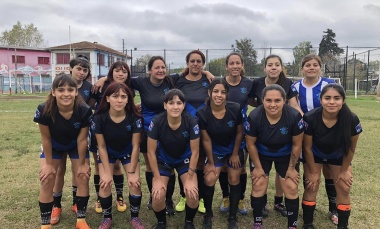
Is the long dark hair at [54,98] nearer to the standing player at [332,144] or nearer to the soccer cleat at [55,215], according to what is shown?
the soccer cleat at [55,215]

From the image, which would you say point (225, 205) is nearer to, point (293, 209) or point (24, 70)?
point (293, 209)

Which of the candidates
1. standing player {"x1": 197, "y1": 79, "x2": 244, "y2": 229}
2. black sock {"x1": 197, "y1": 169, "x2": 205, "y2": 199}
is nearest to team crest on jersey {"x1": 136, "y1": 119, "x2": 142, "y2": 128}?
standing player {"x1": 197, "y1": 79, "x2": 244, "y2": 229}

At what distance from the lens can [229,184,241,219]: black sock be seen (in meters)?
4.16

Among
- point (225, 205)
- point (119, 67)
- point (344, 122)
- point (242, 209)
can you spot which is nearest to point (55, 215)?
point (119, 67)

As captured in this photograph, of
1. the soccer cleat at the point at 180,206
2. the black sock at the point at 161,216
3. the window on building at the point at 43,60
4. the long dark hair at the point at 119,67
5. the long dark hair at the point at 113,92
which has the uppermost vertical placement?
the window on building at the point at 43,60

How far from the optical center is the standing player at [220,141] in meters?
4.14

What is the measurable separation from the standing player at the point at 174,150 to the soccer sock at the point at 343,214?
1638mm

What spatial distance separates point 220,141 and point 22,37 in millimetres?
62676

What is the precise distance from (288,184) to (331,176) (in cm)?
75

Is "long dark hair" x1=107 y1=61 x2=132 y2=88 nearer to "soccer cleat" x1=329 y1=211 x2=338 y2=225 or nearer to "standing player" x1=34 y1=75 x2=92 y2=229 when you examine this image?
"standing player" x1=34 y1=75 x2=92 y2=229

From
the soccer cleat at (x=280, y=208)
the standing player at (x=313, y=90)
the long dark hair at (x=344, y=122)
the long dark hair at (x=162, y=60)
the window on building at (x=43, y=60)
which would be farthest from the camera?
the window on building at (x=43, y=60)

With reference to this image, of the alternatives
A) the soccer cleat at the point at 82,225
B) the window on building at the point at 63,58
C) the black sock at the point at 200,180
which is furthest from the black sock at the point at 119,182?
the window on building at the point at 63,58

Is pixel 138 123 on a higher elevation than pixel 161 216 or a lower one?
higher

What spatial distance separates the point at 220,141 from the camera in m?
4.24
